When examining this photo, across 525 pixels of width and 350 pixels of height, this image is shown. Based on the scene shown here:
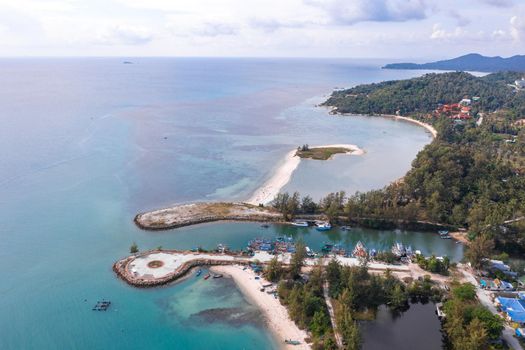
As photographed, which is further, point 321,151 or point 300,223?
point 321,151

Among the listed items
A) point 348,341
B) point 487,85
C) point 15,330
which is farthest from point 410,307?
point 487,85

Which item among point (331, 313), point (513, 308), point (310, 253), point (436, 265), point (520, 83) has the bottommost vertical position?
point (310, 253)

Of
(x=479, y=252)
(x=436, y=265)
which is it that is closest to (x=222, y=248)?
(x=436, y=265)

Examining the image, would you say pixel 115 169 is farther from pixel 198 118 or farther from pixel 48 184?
pixel 198 118

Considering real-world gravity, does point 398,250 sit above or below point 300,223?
above

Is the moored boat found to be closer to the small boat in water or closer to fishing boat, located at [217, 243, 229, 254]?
fishing boat, located at [217, 243, 229, 254]

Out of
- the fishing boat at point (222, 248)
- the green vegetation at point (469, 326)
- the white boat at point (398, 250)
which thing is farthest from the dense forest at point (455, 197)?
the green vegetation at point (469, 326)

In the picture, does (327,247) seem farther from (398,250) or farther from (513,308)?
(513,308)

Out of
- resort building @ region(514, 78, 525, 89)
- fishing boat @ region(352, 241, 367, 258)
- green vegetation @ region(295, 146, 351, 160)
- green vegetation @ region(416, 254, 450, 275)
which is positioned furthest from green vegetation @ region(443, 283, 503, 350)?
resort building @ region(514, 78, 525, 89)

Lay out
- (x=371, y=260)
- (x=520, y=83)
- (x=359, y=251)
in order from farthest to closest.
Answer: (x=520, y=83), (x=359, y=251), (x=371, y=260)
